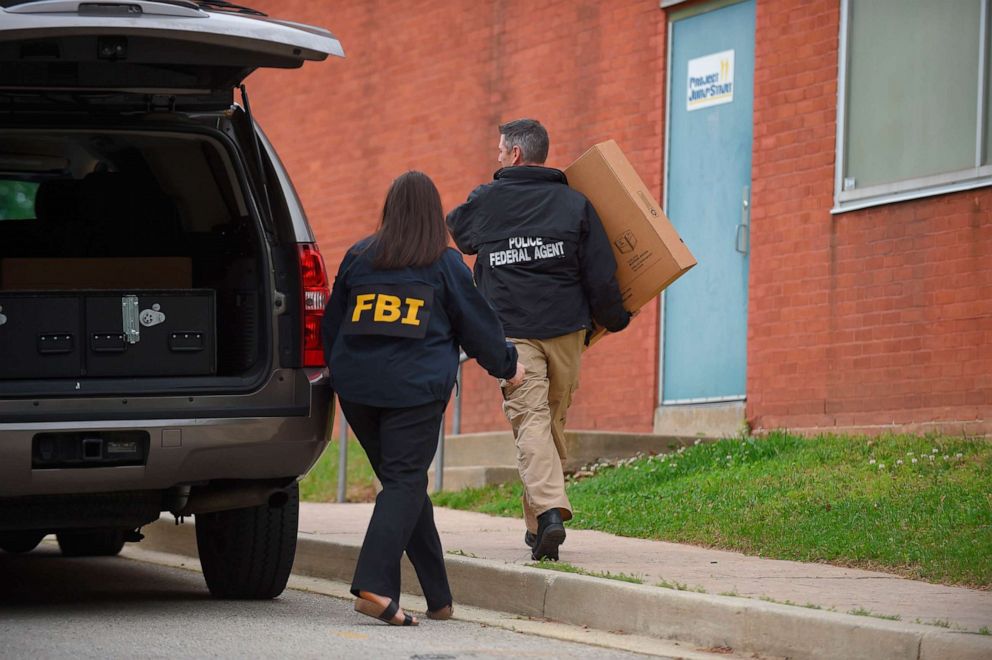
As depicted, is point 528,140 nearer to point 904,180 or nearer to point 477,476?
point 904,180

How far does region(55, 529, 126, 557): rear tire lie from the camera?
9484mm

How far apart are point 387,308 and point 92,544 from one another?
13.5 ft

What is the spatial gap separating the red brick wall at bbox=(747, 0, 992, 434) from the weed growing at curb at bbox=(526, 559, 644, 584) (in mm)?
3308

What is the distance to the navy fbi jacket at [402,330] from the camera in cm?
616

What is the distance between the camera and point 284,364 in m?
6.38

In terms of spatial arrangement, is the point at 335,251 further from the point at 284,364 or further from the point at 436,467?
the point at 284,364

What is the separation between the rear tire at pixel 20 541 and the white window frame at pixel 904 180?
17.2ft

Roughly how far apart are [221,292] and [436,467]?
428cm

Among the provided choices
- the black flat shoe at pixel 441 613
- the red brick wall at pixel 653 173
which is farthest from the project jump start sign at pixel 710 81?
the black flat shoe at pixel 441 613

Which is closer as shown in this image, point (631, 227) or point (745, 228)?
point (631, 227)

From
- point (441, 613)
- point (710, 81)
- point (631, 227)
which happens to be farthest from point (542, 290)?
point (710, 81)

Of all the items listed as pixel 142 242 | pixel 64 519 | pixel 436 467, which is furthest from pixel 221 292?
pixel 436 467

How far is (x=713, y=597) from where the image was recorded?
6.03 metres

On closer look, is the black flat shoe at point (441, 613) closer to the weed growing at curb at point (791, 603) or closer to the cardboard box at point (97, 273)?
the weed growing at curb at point (791, 603)
